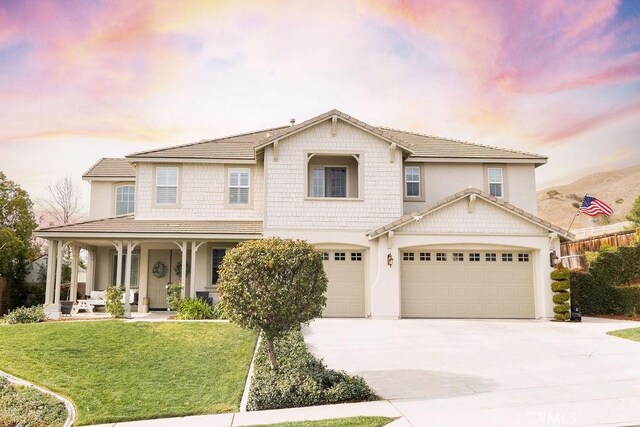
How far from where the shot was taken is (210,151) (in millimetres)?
20281

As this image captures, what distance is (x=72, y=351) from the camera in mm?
11281

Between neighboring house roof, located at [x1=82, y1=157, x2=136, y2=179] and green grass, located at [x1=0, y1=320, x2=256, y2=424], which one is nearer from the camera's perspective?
green grass, located at [x1=0, y1=320, x2=256, y2=424]

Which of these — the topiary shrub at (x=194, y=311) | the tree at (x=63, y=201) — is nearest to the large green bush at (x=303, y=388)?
the topiary shrub at (x=194, y=311)

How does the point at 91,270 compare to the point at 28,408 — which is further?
the point at 91,270

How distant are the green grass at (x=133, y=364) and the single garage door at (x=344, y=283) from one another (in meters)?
5.10

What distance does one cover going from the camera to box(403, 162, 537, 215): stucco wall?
66.8 feet

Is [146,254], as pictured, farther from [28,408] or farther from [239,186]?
[28,408]

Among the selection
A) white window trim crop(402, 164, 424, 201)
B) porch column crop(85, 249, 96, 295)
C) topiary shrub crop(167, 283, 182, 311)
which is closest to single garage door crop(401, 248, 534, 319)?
white window trim crop(402, 164, 424, 201)

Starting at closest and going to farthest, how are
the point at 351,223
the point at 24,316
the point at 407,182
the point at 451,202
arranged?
the point at 24,316 → the point at 451,202 → the point at 351,223 → the point at 407,182

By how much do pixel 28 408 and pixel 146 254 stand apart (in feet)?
39.1

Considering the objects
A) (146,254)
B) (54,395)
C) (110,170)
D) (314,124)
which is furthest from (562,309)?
(110,170)

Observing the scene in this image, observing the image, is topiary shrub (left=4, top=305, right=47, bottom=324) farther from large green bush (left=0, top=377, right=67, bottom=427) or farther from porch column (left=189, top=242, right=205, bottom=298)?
large green bush (left=0, top=377, right=67, bottom=427)

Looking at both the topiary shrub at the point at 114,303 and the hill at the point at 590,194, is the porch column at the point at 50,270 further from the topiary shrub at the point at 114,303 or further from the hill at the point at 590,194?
the hill at the point at 590,194

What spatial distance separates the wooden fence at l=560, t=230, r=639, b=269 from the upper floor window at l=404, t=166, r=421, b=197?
8.80 metres
